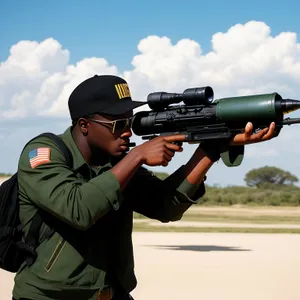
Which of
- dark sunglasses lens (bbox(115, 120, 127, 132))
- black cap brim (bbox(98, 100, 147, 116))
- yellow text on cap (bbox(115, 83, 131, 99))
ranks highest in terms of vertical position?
yellow text on cap (bbox(115, 83, 131, 99))

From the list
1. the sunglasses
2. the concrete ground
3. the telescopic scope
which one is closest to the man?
the sunglasses

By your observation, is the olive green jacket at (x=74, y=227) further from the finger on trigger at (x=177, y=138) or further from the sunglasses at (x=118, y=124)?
the finger on trigger at (x=177, y=138)

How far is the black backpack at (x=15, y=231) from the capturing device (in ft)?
13.4

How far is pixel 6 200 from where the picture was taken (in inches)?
162

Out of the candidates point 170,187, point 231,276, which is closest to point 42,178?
point 170,187

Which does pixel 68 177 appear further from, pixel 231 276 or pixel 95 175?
pixel 231 276

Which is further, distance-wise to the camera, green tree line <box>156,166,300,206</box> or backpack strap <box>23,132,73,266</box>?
green tree line <box>156,166,300,206</box>

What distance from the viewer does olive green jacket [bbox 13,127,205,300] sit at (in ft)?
12.7

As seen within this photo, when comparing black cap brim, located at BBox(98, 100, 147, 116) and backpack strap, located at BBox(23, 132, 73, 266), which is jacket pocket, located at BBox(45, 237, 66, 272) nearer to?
backpack strap, located at BBox(23, 132, 73, 266)

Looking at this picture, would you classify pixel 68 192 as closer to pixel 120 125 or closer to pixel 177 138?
pixel 120 125

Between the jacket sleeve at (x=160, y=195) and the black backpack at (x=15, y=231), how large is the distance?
59 centimetres

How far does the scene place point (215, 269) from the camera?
50.4 feet

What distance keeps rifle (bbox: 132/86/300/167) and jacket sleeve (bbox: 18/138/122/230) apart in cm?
53

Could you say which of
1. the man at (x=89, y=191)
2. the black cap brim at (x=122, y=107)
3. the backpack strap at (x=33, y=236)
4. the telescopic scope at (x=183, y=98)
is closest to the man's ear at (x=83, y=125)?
the man at (x=89, y=191)
